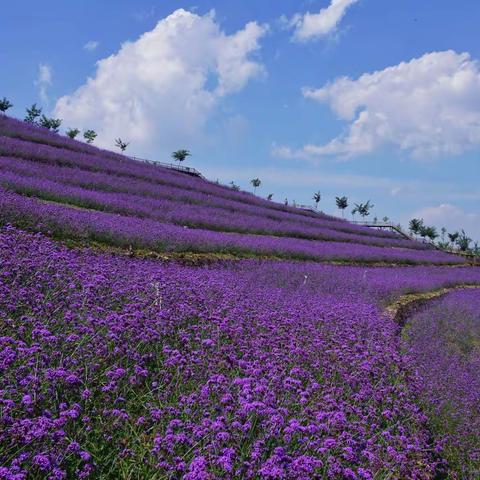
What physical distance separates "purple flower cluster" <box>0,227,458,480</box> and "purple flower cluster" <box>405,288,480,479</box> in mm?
325

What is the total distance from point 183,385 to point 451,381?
3861 mm

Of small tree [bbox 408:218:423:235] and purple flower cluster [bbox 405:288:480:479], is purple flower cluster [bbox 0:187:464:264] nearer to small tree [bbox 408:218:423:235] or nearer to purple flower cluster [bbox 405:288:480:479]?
purple flower cluster [bbox 405:288:480:479]

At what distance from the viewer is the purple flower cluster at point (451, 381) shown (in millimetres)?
4883

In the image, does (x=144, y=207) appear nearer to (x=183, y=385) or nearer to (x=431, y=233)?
(x=183, y=385)

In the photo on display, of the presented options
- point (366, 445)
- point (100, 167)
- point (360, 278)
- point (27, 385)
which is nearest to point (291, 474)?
point (366, 445)

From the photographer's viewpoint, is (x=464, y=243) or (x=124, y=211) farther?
(x=464, y=243)

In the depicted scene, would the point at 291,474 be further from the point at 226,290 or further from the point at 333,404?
the point at 226,290

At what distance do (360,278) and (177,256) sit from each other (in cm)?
448

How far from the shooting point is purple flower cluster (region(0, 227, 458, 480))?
8.86 ft

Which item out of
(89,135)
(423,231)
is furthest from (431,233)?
(89,135)

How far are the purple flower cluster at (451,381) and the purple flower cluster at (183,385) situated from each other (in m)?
0.32

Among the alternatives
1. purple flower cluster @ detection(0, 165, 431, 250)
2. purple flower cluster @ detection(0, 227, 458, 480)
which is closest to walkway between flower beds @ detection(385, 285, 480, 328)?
purple flower cluster @ detection(0, 227, 458, 480)

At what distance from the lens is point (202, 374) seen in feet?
13.0

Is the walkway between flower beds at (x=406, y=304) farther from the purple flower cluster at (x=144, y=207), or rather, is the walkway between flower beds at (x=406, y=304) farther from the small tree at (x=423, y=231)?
the small tree at (x=423, y=231)
